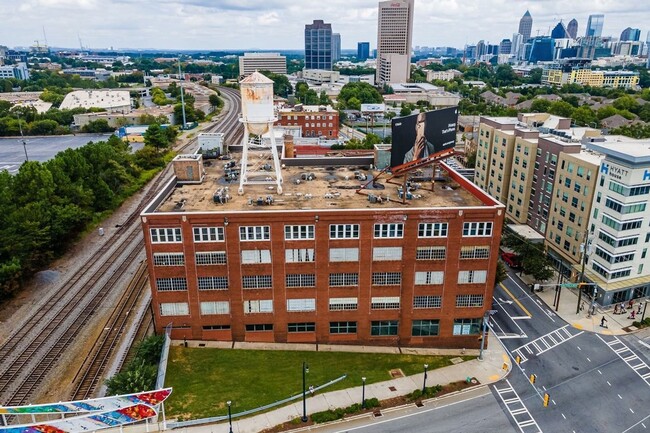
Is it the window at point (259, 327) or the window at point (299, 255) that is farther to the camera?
the window at point (259, 327)

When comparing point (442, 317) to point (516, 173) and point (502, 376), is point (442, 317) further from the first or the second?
point (516, 173)

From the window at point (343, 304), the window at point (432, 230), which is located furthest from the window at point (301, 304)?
the window at point (432, 230)

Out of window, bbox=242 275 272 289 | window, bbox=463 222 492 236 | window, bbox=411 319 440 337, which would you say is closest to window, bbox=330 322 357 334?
window, bbox=411 319 440 337

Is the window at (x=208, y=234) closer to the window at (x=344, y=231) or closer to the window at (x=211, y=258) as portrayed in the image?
the window at (x=211, y=258)

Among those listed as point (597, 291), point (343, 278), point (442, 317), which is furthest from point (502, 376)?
point (597, 291)

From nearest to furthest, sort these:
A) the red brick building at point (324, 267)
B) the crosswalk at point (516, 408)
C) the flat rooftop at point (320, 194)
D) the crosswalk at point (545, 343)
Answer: the crosswalk at point (516, 408) → the red brick building at point (324, 267) → the flat rooftop at point (320, 194) → the crosswalk at point (545, 343)

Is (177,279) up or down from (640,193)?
down
